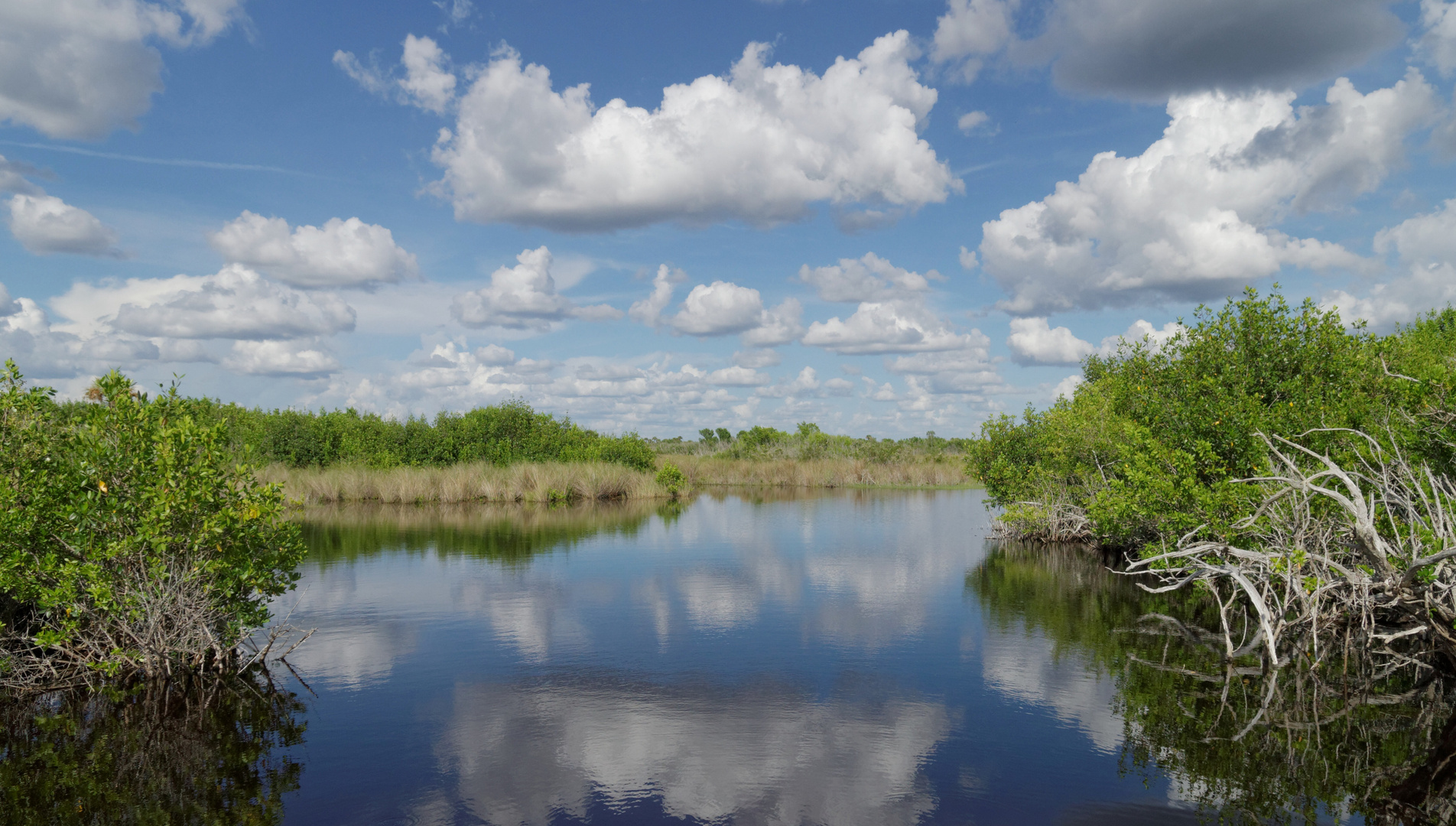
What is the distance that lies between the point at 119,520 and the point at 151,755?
2.93 m

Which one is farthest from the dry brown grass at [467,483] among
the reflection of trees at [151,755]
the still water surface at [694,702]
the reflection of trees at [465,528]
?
the reflection of trees at [151,755]

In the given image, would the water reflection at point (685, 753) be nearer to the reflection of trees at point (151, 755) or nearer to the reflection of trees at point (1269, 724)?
the reflection of trees at point (151, 755)

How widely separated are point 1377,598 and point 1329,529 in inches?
42.6

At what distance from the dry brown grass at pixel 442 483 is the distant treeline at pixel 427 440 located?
3.48 meters

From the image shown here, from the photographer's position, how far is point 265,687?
Result: 1180cm

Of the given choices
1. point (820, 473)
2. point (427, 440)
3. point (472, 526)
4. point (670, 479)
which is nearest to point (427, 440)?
point (427, 440)

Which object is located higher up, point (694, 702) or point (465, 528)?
point (465, 528)

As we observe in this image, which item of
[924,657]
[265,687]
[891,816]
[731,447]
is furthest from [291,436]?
[891,816]

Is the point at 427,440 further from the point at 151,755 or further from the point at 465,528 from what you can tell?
the point at 151,755

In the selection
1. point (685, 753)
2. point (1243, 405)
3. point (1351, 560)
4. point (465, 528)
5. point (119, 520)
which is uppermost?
point (1243, 405)

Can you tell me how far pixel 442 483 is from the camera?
44.5 meters

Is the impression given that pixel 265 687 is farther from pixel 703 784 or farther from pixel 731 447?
pixel 731 447

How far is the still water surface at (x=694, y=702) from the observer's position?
26.7 ft

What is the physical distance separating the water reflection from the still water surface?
0.10ft
